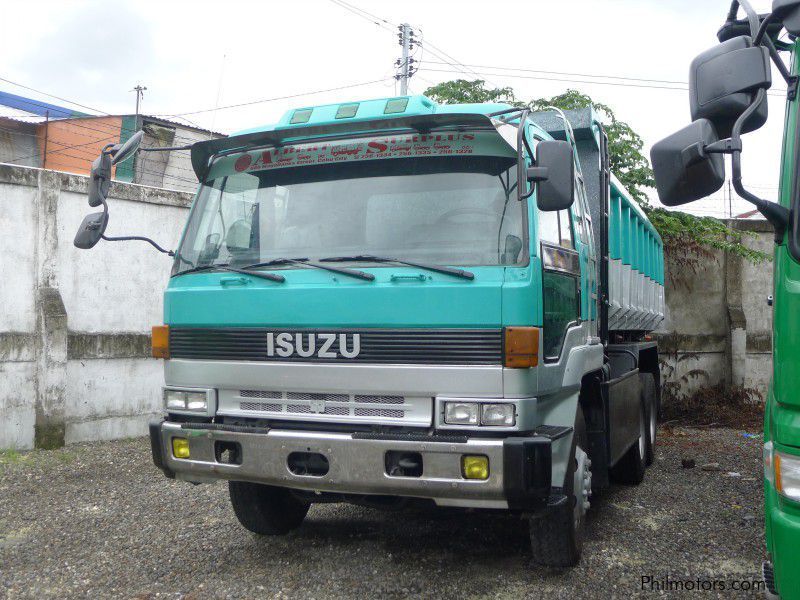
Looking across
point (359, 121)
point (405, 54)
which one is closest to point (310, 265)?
point (359, 121)

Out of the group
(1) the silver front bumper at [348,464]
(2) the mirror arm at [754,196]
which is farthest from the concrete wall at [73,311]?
(2) the mirror arm at [754,196]

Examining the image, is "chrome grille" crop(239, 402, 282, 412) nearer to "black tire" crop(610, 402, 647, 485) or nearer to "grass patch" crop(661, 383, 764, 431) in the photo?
"black tire" crop(610, 402, 647, 485)

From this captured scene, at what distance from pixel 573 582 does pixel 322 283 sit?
2040 mm

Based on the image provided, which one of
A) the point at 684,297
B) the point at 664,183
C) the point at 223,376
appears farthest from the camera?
the point at 684,297

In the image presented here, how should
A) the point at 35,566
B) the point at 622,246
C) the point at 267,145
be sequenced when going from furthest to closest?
the point at 622,246 < the point at 35,566 < the point at 267,145

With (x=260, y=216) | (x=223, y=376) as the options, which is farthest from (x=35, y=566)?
(x=260, y=216)

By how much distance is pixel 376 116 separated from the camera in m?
3.98

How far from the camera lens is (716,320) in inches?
447

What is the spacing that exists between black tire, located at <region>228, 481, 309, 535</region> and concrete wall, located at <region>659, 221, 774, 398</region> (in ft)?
25.3

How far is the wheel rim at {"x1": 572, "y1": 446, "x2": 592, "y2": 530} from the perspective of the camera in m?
4.13

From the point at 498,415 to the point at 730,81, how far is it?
1.65 m

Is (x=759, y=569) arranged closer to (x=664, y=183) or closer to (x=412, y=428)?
(x=412, y=428)

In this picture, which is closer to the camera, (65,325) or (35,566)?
(35,566)

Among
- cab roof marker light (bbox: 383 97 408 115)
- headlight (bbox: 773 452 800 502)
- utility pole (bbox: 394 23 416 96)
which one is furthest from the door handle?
utility pole (bbox: 394 23 416 96)
